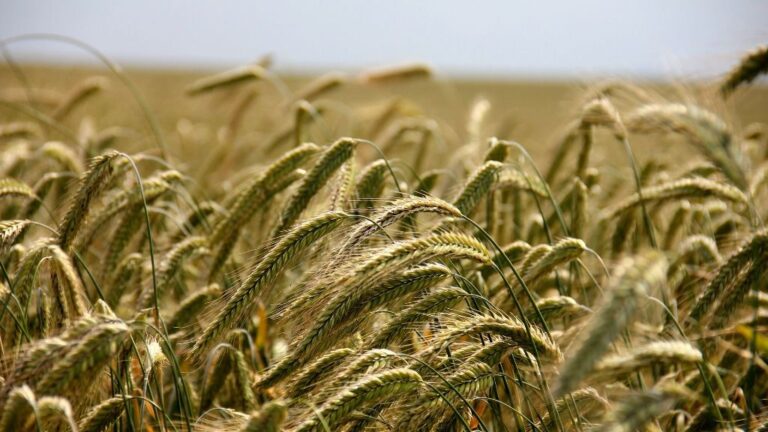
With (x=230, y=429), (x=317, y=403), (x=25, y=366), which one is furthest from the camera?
(x=317, y=403)

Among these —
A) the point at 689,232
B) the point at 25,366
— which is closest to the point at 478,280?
the point at 25,366

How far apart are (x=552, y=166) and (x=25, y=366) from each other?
3102 mm

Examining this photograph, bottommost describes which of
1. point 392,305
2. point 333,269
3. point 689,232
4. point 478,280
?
point 689,232

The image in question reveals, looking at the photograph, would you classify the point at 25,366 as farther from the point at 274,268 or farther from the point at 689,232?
the point at 689,232

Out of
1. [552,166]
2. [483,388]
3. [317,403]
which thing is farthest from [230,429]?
[552,166]

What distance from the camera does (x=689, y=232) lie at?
376cm

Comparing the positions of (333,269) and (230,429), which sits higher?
(333,269)

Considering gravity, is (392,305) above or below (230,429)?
above

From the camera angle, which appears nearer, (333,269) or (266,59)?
(333,269)

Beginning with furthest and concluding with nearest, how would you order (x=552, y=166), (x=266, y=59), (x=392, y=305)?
(x=266, y=59) → (x=552, y=166) → (x=392, y=305)

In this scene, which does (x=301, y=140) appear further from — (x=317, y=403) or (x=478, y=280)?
(x=317, y=403)

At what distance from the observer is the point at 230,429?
159cm

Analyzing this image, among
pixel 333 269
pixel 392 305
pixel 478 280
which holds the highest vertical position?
pixel 333 269

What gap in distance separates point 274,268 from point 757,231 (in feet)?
4.72
